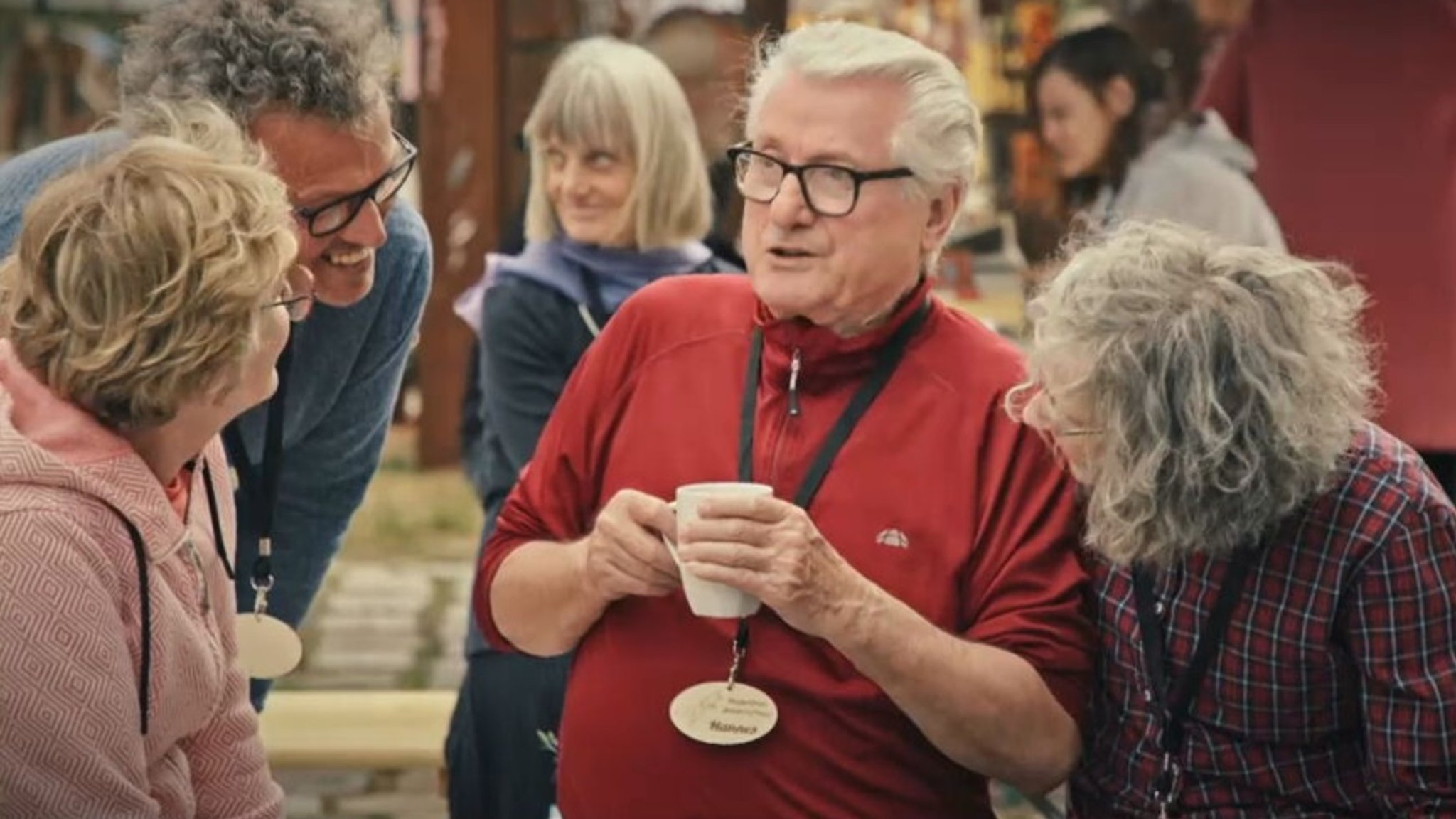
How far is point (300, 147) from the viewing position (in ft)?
9.83

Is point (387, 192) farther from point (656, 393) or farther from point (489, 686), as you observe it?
point (489, 686)

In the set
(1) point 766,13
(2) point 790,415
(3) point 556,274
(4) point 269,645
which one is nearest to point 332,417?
(4) point 269,645

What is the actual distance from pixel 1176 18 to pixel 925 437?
16.7 ft

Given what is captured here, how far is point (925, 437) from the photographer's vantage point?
2.86m

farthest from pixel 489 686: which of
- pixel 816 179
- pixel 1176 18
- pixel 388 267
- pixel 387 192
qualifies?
pixel 1176 18

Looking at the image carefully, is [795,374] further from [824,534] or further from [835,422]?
[824,534]

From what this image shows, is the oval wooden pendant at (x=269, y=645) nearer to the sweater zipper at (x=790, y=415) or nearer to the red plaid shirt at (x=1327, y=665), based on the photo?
the sweater zipper at (x=790, y=415)

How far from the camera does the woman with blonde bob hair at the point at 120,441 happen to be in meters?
2.25

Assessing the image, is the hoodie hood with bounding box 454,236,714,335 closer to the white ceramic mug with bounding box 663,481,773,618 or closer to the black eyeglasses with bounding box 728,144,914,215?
the black eyeglasses with bounding box 728,144,914,215

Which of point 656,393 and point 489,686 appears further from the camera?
Result: point 489,686

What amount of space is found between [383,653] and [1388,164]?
337 centimetres

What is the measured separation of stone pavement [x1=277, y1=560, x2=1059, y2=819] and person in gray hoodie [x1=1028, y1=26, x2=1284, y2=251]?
56.5 inches

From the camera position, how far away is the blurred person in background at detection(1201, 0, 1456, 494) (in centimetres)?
510

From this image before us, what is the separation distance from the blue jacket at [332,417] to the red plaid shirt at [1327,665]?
1251 mm
